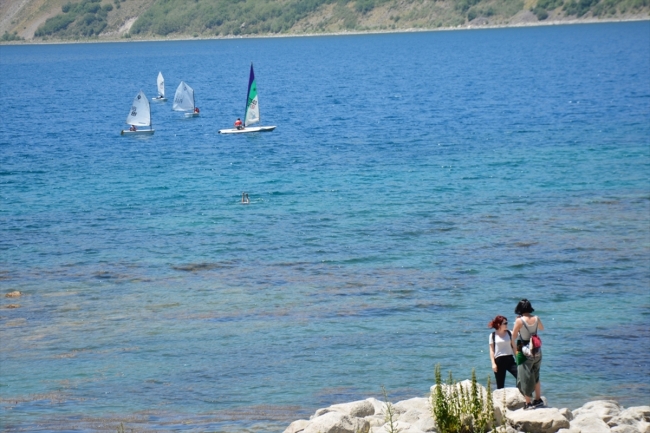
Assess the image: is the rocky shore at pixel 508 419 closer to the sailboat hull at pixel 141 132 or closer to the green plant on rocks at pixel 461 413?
the green plant on rocks at pixel 461 413

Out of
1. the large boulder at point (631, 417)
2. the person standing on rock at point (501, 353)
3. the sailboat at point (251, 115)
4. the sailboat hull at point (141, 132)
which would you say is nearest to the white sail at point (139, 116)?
the sailboat hull at point (141, 132)

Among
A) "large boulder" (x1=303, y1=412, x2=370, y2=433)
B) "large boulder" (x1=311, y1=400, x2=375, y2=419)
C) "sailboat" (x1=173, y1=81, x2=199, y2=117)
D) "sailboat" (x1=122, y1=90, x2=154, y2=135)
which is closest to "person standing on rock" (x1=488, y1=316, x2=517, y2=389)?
"large boulder" (x1=311, y1=400, x2=375, y2=419)

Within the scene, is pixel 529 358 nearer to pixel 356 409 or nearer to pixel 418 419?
pixel 418 419

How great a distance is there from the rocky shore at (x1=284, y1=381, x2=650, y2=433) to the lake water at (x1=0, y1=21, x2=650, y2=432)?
122 inches

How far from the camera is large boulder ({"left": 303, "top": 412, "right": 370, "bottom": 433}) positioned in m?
15.0

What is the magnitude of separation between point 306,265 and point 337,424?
16.1 metres

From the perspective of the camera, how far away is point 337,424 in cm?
1509

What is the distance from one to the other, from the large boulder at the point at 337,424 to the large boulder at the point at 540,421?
2.35 m

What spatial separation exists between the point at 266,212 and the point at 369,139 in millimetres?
24627

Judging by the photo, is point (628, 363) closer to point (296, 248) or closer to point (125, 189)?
point (296, 248)

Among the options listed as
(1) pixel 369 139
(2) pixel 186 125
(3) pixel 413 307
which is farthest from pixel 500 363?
(2) pixel 186 125

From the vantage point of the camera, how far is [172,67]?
185 m

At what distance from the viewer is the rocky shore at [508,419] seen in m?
14.9

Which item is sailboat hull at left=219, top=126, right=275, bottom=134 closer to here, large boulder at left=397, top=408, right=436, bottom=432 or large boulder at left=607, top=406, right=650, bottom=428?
large boulder at left=397, top=408, right=436, bottom=432
